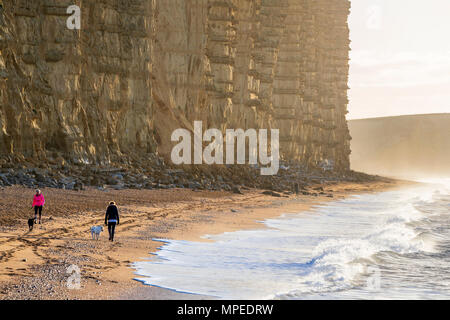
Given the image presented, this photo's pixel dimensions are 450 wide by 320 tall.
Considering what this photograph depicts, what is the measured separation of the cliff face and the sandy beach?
4.15 meters

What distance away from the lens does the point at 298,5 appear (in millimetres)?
80125

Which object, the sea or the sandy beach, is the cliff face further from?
the sea

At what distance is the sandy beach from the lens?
1329 centimetres

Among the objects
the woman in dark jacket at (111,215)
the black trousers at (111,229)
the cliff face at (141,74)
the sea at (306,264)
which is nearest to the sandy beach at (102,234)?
the black trousers at (111,229)

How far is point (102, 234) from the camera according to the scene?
20.0 meters

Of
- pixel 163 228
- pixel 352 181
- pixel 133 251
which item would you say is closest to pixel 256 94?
pixel 352 181

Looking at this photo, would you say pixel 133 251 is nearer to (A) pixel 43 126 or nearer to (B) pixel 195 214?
(B) pixel 195 214

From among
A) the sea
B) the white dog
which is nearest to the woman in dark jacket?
the white dog

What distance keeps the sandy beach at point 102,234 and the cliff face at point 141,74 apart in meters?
4.15

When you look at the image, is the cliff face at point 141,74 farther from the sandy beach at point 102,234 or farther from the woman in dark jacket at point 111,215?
the woman in dark jacket at point 111,215

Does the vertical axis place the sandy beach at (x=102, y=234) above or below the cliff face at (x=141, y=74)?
below

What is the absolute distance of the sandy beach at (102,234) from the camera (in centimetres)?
1329

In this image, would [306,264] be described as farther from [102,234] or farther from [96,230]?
[102,234]

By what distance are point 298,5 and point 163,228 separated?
198 feet
